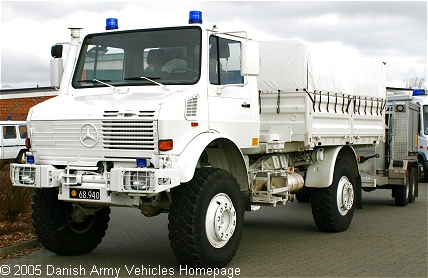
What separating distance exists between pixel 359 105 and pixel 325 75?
1.68m

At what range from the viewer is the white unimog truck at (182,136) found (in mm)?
7355

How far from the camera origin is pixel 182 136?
7.41 m

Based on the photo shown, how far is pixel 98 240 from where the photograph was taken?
29.9ft

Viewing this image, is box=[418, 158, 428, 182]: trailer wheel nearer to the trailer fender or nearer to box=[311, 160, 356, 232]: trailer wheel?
box=[311, 160, 356, 232]: trailer wheel

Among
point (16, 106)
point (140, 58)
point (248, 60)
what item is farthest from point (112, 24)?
point (16, 106)

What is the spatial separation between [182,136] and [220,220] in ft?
3.73

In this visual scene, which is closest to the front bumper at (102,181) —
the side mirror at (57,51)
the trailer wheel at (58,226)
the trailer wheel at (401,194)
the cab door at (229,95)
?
the trailer wheel at (58,226)

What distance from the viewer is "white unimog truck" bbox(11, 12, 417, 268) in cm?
736

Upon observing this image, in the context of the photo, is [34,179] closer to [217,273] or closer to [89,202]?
[89,202]

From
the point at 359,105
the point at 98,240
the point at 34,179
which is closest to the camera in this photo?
the point at 34,179

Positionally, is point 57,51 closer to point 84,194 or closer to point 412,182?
point 84,194

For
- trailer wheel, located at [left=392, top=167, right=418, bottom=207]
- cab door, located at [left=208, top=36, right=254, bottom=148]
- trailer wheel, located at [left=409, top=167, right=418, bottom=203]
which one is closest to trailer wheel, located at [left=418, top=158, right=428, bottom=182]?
trailer wheel, located at [left=409, top=167, right=418, bottom=203]

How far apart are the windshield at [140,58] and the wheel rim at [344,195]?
13.4 ft

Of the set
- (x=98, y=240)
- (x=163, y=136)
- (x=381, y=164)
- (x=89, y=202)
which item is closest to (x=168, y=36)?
(x=163, y=136)
